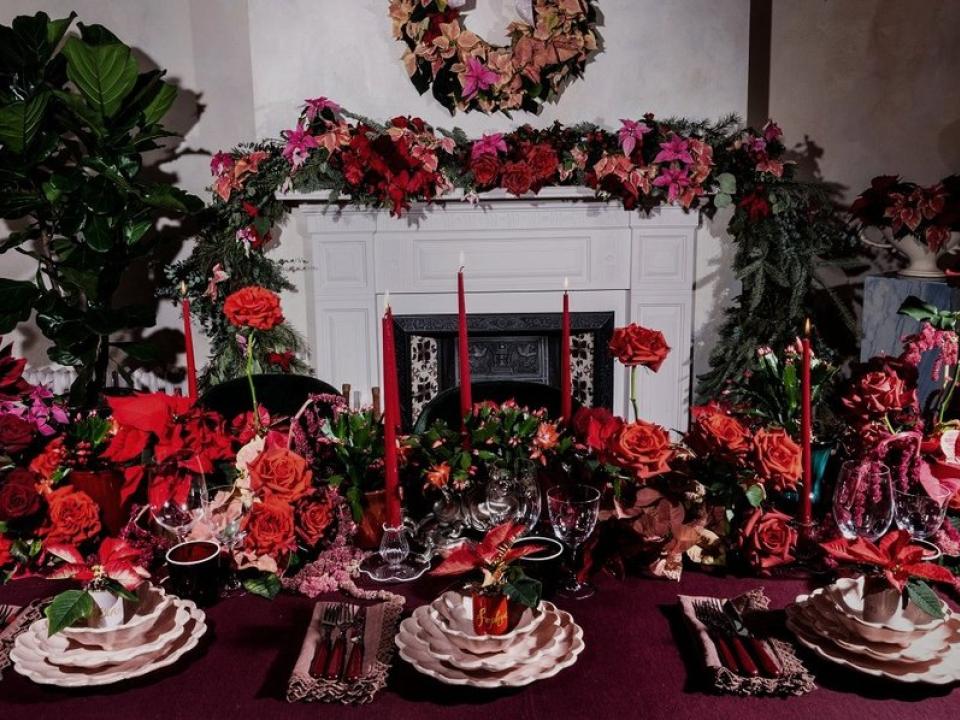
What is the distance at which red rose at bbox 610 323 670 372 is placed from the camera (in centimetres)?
117

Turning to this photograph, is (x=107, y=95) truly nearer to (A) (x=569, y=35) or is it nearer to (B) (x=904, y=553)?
(A) (x=569, y=35)

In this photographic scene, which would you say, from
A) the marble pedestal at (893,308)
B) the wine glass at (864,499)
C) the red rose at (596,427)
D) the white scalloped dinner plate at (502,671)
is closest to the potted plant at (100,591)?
the white scalloped dinner plate at (502,671)

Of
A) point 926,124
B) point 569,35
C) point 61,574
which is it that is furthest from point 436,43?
point 61,574

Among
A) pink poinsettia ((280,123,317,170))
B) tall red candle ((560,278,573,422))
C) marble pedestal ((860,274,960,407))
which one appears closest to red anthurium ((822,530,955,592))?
tall red candle ((560,278,573,422))

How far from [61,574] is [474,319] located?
2.30m

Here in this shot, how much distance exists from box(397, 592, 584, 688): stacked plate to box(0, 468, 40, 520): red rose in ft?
1.97

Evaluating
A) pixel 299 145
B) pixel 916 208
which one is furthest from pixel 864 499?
pixel 299 145

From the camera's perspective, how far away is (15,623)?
3.37 ft

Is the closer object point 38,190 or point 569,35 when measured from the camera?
point 38,190

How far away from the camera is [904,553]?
3.01ft

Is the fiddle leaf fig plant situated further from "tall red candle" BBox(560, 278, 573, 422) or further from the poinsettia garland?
"tall red candle" BBox(560, 278, 573, 422)

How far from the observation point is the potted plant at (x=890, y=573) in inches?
35.4

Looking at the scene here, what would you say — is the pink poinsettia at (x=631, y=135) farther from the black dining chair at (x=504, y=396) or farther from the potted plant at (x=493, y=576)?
the potted plant at (x=493, y=576)

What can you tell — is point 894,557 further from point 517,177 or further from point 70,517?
point 517,177
